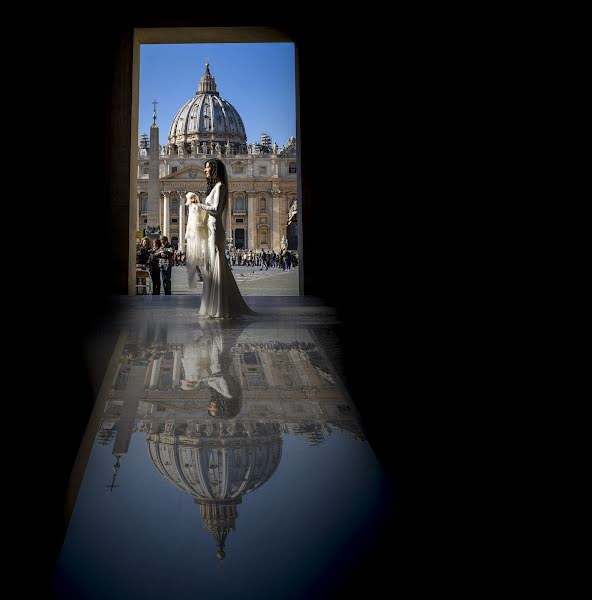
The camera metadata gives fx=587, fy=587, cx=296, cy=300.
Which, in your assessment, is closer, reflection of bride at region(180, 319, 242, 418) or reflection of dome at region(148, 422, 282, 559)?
reflection of dome at region(148, 422, 282, 559)

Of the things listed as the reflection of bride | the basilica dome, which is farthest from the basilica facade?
the reflection of bride

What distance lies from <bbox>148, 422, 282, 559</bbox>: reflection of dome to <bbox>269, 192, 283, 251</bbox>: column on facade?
4681cm

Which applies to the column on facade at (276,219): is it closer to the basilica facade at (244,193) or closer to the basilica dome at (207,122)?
the basilica facade at (244,193)

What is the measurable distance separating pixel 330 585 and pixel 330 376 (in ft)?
4.32

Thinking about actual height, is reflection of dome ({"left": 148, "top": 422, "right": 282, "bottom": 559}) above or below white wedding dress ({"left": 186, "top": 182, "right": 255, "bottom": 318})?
below

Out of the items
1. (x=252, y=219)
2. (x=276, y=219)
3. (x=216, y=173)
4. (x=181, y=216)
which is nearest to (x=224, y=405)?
(x=216, y=173)

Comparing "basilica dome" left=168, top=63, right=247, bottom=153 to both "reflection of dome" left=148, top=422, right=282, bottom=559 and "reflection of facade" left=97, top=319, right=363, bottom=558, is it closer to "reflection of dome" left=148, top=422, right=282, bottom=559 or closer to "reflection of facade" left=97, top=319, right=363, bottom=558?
"reflection of facade" left=97, top=319, right=363, bottom=558

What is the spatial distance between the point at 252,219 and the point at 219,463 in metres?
48.5

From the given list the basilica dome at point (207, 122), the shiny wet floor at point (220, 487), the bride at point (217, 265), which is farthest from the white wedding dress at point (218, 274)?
the basilica dome at point (207, 122)

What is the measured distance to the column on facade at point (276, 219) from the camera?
48.8 metres

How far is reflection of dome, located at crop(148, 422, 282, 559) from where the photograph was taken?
1466mm

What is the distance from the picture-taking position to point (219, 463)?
1667mm

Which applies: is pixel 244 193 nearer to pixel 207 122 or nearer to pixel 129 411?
pixel 207 122

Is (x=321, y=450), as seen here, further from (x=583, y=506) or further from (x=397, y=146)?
(x=397, y=146)
